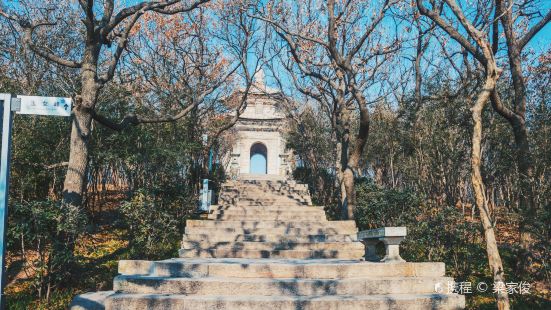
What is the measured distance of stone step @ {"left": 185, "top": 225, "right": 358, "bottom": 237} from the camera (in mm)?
8406

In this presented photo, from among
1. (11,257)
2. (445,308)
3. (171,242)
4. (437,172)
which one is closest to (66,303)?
(11,257)

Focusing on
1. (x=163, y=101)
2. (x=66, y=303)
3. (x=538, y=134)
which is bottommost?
(x=66, y=303)

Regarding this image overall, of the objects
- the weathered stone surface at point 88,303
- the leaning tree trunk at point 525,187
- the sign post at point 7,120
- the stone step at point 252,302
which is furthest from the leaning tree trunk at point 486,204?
the sign post at point 7,120

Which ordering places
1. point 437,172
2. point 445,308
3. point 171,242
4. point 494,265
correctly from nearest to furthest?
1. point 445,308
2. point 494,265
3. point 171,242
4. point 437,172

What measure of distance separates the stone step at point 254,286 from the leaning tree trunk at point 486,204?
1120 millimetres

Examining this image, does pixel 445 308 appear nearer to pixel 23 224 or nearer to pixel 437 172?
pixel 23 224

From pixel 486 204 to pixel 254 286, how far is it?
3134 mm

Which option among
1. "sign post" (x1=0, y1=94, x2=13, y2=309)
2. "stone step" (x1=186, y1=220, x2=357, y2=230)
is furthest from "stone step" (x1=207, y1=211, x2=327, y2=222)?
"sign post" (x1=0, y1=94, x2=13, y2=309)

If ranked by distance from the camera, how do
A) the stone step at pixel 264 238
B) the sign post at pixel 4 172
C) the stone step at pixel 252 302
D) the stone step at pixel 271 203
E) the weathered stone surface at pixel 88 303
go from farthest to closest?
the stone step at pixel 271 203 < the stone step at pixel 264 238 < the weathered stone surface at pixel 88 303 < the stone step at pixel 252 302 < the sign post at pixel 4 172

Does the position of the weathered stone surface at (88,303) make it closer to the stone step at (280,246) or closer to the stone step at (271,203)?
the stone step at (280,246)

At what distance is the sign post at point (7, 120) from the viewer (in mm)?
3135

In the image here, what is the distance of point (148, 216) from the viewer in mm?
7578

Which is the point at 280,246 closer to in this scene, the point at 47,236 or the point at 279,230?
the point at 279,230

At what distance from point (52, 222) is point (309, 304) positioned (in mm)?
3649
